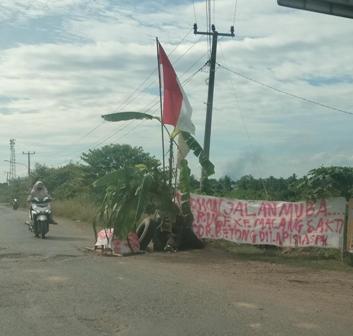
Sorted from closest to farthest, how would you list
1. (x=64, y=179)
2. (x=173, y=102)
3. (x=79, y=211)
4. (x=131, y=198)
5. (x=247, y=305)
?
(x=247, y=305), (x=131, y=198), (x=173, y=102), (x=79, y=211), (x=64, y=179)

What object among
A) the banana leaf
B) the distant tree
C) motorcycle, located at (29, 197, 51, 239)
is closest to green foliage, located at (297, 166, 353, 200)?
the banana leaf

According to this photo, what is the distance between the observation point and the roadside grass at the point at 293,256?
13211 mm

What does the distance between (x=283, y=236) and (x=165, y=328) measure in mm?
8185

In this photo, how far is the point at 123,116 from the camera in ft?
52.2

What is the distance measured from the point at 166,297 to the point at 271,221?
6600 millimetres

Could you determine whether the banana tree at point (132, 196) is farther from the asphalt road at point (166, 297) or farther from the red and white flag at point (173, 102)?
the asphalt road at point (166, 297)

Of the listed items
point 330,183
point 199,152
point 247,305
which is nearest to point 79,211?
point 199,152

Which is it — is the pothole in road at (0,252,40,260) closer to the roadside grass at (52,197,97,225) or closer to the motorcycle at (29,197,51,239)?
the motorcycle at (29,197,51,239)

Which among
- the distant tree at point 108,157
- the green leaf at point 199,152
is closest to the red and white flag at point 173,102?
the green leaf at point 199,152

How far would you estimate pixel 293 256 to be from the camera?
1449cm

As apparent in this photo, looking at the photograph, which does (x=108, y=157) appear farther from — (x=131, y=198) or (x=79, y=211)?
(x=131, y=198)

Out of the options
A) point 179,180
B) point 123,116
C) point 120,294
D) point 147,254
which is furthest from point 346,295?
point 123,116

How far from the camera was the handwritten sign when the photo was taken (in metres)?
14.1

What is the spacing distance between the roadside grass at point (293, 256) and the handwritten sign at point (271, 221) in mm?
244
